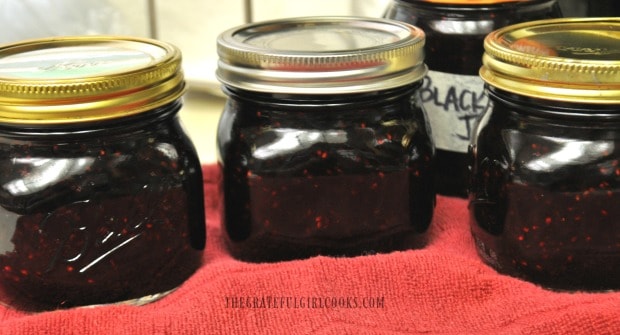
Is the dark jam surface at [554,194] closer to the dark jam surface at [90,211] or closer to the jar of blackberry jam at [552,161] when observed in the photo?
the jar of blackberry jam at [552,161]

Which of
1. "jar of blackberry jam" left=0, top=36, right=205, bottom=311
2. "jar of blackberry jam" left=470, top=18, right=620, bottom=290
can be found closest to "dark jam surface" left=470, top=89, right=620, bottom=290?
"jar of blackberry jam" left=470, top=18, right=620, bottom=290

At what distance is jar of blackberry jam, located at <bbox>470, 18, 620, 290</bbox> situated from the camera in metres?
0.55

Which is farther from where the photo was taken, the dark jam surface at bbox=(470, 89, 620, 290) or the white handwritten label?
the white handwritten label

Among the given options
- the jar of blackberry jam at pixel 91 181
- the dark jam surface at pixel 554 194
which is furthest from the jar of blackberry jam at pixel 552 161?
the jar of blackberry jam at pixel 91 181

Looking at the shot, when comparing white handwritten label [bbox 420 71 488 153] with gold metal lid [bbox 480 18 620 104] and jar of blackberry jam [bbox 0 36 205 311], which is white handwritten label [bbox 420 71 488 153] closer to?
gold metal lid [bbox 480 18 620 104]

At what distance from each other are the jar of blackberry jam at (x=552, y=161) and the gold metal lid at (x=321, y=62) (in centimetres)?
6

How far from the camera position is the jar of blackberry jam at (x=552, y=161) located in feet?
1.80

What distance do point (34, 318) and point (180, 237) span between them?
0.12 metres

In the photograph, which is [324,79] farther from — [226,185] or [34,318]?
[34,318]

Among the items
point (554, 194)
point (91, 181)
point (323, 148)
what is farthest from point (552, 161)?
point (91, 181)

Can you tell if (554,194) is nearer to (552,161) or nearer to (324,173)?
(552,161)

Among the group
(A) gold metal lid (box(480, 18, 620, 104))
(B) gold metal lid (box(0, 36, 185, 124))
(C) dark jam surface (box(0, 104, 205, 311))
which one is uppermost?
(A) gold metal lid (box(480, 18, 620, 104))

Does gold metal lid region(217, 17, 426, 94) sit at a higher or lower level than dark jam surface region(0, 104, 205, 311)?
higher

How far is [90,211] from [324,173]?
0.17 m
